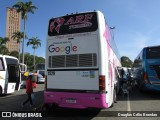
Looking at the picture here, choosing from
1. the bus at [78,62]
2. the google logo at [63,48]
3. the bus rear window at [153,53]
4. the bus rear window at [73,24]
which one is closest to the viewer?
the bus at [78,62]

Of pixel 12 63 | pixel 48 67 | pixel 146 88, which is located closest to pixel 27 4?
pixel 12 63

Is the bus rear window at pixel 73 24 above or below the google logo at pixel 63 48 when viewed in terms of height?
above

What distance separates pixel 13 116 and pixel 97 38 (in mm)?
4451

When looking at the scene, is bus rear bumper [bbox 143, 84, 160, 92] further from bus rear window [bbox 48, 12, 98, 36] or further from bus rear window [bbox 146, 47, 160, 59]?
bus rear window [bbox 48, 12, 98, 36]

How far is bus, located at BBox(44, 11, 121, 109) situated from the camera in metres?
8.77

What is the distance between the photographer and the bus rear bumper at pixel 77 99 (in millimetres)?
8547

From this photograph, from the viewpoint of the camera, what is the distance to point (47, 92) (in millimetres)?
9547

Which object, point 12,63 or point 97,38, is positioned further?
point 12,63

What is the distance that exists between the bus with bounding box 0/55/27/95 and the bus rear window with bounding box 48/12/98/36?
695 cm

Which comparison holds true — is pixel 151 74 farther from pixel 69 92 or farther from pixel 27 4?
pixel 27 4

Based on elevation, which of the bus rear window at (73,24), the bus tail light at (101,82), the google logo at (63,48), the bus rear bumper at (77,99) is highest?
the bus rear window at (73,24)

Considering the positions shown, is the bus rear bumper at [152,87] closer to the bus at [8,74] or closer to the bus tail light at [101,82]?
the bus tail light at [101,82]

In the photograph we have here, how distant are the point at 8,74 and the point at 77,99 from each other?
28.3 feet

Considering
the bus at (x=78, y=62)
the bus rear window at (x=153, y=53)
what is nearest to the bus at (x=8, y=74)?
the bus at (x=78, y=62)
